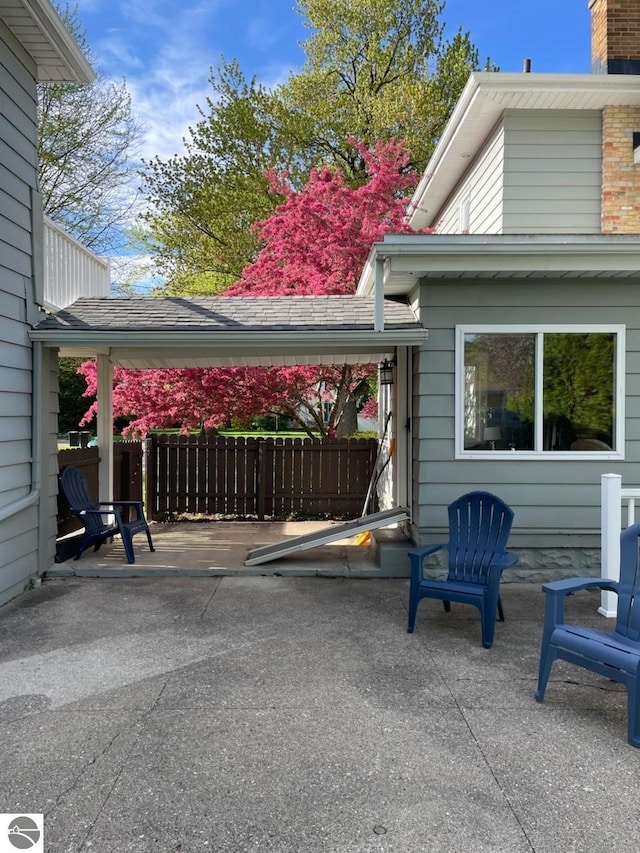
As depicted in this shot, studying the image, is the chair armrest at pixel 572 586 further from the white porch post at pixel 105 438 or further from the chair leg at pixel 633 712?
the white porch post at pixel 105 438

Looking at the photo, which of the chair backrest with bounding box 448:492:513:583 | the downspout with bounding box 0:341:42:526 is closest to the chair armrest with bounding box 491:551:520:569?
the chair backrest with bounding box 448:492:513:583

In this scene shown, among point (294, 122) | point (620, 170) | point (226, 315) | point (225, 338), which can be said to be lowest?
point (225, 338)

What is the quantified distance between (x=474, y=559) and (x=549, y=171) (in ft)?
18.5

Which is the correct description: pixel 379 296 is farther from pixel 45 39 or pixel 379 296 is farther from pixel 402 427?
pixel 45 39

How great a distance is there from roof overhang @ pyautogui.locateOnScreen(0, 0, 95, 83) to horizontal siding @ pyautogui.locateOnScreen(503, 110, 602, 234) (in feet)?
16.9

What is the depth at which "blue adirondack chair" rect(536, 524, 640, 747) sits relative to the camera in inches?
112

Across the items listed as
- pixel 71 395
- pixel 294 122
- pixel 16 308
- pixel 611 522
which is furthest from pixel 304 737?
pixel 71 395

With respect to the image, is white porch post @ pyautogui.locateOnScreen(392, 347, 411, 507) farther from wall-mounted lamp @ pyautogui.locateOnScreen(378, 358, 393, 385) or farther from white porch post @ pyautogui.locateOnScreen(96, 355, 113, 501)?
white porch post @ pyautogui.locateOnScreen(96, 355, 113, 501)

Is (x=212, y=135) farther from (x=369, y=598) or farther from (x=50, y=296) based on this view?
(x=369, y=598)

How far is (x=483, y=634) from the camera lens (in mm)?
4113

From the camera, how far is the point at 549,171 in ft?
25.5

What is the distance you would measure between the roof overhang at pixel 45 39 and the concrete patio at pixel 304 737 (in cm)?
489

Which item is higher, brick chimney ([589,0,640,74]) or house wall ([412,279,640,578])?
brick chimney ([589,0,640,74])

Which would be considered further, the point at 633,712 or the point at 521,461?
the point at 521,461
